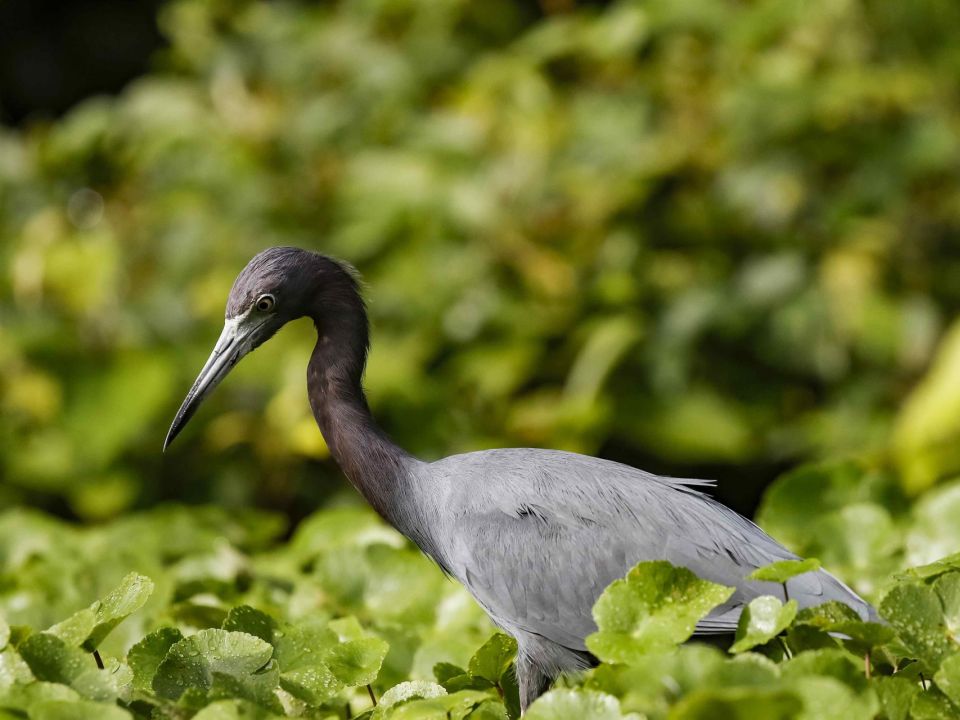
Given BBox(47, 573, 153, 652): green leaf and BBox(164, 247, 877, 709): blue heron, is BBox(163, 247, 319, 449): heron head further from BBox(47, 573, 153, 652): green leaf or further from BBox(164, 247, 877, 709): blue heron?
BBox(47, 573, 153, 652): green leaf

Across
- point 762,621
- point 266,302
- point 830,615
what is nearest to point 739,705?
point 762,621

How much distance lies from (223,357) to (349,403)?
11.2 inches

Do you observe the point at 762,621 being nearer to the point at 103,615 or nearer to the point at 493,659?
the point at 493,659

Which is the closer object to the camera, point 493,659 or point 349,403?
point 493,659

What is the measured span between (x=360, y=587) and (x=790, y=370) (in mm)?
2981

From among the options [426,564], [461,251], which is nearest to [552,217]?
[461,251]

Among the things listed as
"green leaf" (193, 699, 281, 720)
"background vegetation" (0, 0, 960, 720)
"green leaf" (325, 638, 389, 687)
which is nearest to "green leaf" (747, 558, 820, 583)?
"green leaf" (325, 638, 389, 687)

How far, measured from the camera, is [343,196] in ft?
18.0

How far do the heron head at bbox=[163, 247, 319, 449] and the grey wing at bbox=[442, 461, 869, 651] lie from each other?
62 cm

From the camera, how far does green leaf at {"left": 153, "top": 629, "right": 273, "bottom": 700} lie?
1.88 meters

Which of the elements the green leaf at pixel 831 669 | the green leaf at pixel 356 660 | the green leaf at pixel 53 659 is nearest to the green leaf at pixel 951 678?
the green leaf at pixel 831 669

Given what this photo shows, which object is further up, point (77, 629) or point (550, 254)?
point (77, 629)

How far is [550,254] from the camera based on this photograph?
16.5 ft

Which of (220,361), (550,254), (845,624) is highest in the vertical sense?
(220,361)
